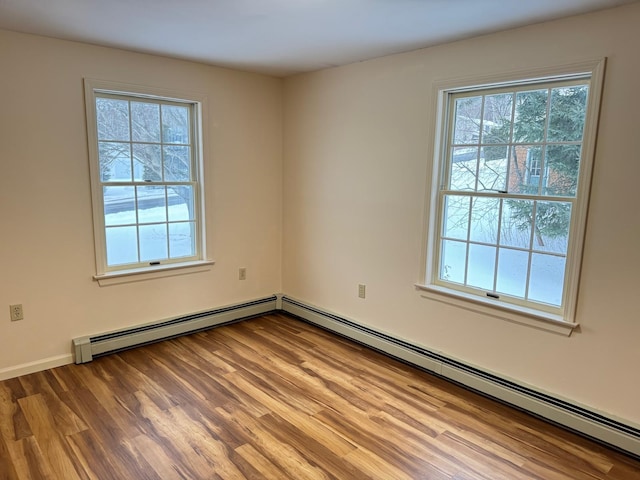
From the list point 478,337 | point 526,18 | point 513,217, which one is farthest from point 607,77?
point 478,337

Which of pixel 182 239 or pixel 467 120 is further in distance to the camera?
pixel 182 239

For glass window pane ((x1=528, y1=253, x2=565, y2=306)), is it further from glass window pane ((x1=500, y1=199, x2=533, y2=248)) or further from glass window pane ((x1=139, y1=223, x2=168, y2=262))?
glass window pane ((x1=139, y1=223, x2=168, y2=262))

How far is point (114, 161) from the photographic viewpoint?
3334 millimetres

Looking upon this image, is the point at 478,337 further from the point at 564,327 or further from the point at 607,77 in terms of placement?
the point at 607,77

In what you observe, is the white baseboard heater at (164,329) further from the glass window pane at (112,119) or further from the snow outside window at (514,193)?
the snow outside window at (514,193)

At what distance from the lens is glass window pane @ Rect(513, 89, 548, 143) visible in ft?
8.46

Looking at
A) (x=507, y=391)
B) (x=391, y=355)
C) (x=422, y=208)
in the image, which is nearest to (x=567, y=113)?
(x=422, y=208)

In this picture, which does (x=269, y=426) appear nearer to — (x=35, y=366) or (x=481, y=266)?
(x=481, y=266)

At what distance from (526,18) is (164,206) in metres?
2.93

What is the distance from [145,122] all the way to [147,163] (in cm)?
33

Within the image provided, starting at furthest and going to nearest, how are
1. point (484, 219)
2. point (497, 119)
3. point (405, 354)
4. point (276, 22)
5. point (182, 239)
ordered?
point (182, 239) → point (405, 354) → point (484, 219) → point (497, 119) → point (276, 22)

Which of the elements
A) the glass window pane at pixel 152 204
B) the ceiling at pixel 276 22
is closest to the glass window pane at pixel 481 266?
the ceiling at pixel 276 22

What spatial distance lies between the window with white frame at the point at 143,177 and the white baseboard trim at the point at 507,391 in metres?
1.59

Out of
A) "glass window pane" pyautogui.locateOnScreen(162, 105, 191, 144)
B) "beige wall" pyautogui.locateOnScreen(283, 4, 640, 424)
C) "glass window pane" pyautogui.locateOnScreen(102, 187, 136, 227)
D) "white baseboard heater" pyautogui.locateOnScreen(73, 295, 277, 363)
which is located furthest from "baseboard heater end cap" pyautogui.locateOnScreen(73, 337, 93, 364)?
"beige wall" pyautogui.locateOnScreen(283, 4, 640, 424)
